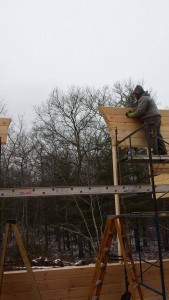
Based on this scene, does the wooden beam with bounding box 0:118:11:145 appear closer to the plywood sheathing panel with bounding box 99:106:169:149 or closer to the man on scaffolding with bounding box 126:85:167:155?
the plywood sheathing panel with bounding box 99:106:169:149

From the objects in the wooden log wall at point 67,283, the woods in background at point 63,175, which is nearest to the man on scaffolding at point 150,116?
the wooden log wall at point 67,283

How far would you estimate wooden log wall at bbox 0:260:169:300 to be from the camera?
5.40m

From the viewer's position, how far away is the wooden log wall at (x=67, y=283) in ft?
17.7

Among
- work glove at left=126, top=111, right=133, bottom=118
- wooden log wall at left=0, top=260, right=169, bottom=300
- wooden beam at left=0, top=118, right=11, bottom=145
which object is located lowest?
wooden log wall at left=0, top=260, right=169, bottom=300

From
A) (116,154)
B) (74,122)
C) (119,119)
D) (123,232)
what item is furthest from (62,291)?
(74,122)

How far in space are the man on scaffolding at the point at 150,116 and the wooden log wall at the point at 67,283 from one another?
2.29 metres

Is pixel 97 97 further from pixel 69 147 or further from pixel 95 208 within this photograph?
pixel 95 208

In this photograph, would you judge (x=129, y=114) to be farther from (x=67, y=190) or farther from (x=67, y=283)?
(x=67, y=283)

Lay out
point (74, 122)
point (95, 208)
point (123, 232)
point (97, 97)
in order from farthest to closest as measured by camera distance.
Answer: point (97, 97) → point (74, 122) → point (95, 208) → point (123, 232)

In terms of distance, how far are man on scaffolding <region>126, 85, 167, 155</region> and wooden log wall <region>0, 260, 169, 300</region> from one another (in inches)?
90.1

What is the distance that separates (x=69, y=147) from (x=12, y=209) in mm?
6067

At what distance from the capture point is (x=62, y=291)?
5629 mm

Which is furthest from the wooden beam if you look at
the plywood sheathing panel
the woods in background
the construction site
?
the woods in background

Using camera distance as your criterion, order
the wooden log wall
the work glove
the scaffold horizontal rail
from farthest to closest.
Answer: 1. the work glove
2. the wooden log wall
3. the scaffold horizontal rail
